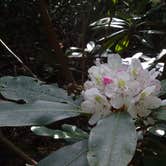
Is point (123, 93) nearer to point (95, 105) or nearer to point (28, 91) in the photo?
point (95, 105)

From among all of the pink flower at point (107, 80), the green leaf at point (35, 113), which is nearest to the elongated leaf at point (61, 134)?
the green leaf at point (35, 113)

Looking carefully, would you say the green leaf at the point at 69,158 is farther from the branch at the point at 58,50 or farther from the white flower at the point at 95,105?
the branch at the point at 58,50

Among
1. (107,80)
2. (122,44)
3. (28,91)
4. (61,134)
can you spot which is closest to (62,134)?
(61,134)

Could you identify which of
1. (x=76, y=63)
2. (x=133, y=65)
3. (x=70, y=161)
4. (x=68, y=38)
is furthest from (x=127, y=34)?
(x=70, y=161)

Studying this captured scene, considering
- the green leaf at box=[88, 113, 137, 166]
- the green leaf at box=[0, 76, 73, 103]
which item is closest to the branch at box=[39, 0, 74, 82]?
the green leaf at box=[0, 76, 73, 103]

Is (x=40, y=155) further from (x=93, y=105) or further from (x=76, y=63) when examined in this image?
(x=93, y=105)

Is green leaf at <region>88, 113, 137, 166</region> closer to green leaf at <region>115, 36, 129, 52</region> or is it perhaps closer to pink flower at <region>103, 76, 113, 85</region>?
pink flower at <region>103, 76, 113, 85</region>
